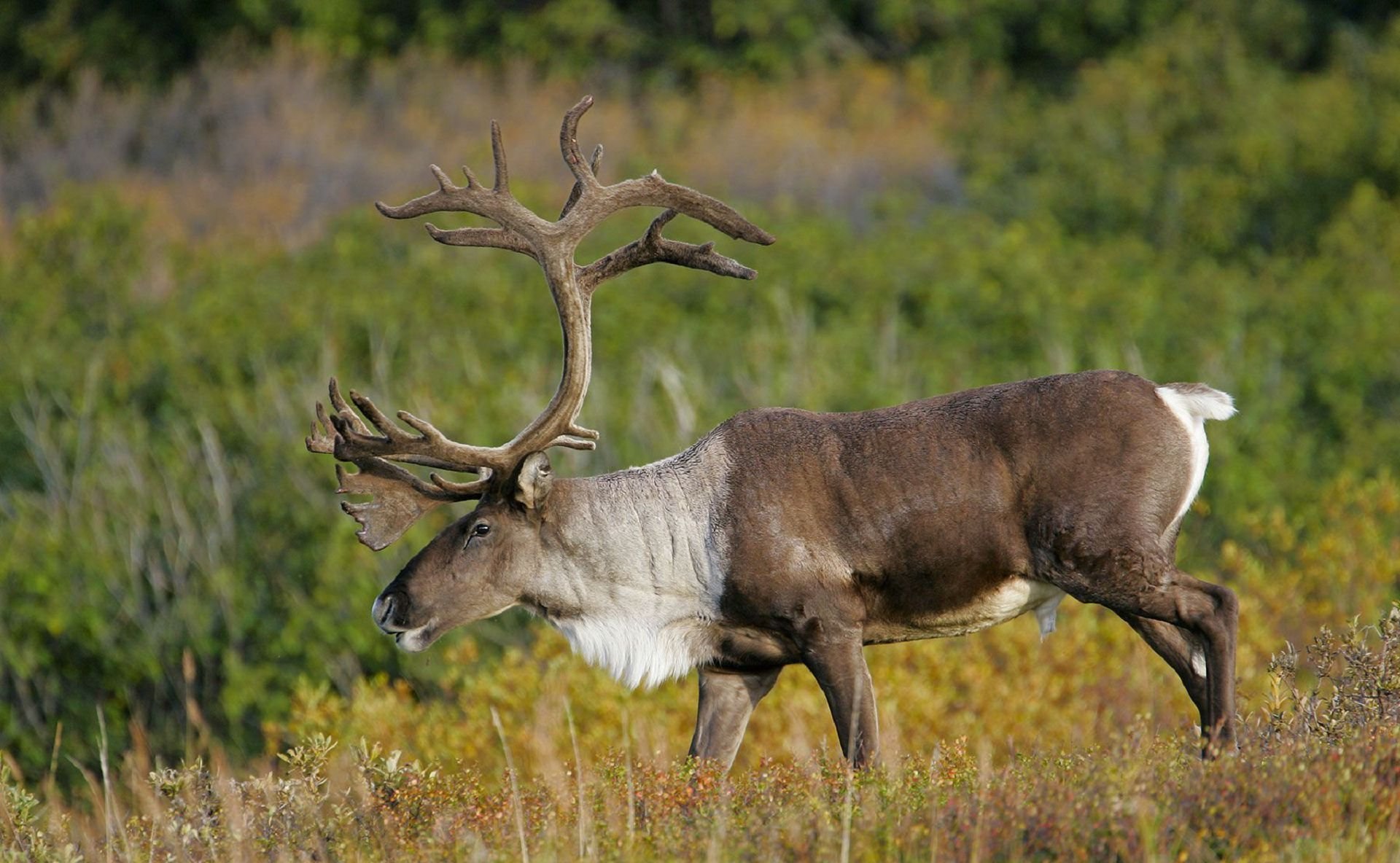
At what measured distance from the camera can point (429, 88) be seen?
26.9 metres

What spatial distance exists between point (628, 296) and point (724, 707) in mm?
11587

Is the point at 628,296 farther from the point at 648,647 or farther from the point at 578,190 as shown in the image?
the point at 648,647

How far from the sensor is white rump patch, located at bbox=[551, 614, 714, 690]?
7.38 meters

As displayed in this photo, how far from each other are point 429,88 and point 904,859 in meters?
22.8

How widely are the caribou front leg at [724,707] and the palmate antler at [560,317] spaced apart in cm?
115

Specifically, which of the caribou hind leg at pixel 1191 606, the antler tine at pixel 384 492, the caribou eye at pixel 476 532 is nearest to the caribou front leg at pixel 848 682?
the caribou hind leg at pixel 1191 606

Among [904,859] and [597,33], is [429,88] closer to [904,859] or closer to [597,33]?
[597,33]

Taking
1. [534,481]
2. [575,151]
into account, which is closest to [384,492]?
[534,481]

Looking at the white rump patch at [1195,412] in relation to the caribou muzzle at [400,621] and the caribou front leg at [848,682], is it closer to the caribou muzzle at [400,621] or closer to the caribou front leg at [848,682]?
the caribou front leg at [848,682]

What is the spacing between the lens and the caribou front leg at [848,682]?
704 centimetres

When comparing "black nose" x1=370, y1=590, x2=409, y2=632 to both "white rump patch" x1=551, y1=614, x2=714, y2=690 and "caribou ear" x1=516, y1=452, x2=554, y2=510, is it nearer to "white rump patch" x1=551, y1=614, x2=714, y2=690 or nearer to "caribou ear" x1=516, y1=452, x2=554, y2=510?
"caribou ear" x1=516, y1=452, x2=554, y2=510

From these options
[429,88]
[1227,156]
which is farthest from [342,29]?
[1227,156]

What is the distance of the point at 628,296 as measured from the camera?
1894 cm

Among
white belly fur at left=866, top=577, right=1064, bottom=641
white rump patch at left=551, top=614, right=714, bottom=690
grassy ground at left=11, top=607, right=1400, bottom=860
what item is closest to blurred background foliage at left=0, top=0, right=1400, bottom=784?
white belly fur at left=866, top=577, right=1064, bottom=641
